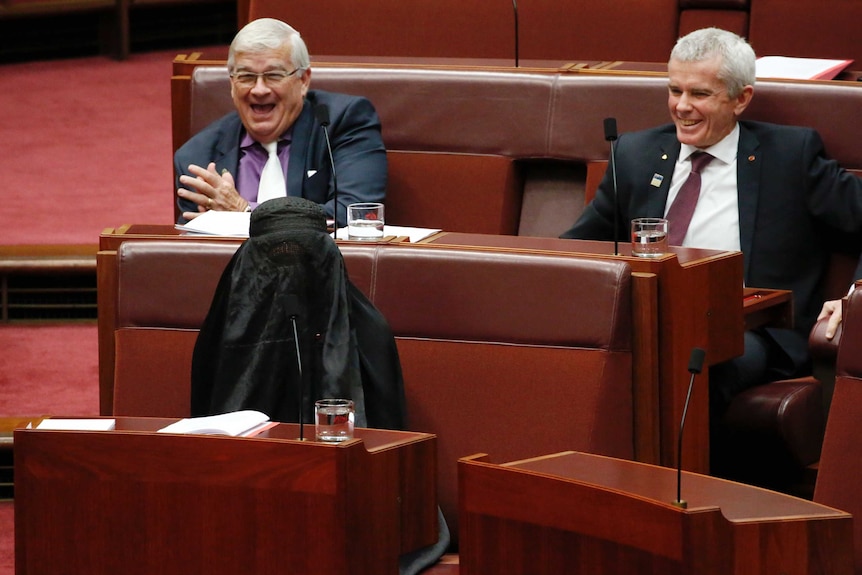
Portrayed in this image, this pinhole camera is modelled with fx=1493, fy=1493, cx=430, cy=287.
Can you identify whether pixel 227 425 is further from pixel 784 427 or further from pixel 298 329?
pixel 784 427

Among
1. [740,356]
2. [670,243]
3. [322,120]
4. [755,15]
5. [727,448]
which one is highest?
[755,15]

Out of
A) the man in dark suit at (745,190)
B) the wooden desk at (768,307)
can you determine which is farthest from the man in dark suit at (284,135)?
the wooden desk at (768,307)

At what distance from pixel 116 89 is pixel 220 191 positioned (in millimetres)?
1869

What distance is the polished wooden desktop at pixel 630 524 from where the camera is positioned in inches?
42.3

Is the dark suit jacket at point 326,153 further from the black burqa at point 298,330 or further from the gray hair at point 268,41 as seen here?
the black burqa at point 298,330

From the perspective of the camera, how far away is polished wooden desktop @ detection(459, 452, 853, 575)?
1073 mm

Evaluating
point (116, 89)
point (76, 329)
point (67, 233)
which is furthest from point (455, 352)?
point (116, 89)

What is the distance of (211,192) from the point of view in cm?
183

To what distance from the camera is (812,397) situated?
1655 millimetres

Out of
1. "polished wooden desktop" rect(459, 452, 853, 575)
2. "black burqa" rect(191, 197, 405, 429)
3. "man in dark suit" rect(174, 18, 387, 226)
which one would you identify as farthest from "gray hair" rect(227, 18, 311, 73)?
"polished wooden desktop" rect(459, 452, 853, 575)

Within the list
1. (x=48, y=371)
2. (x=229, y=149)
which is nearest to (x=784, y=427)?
(x=229, y=149)

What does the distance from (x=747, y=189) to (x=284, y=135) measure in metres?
0.60

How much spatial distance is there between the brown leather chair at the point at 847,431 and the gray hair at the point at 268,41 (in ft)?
2.78

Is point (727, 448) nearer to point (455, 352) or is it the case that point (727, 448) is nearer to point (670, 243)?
point (670, 243)
